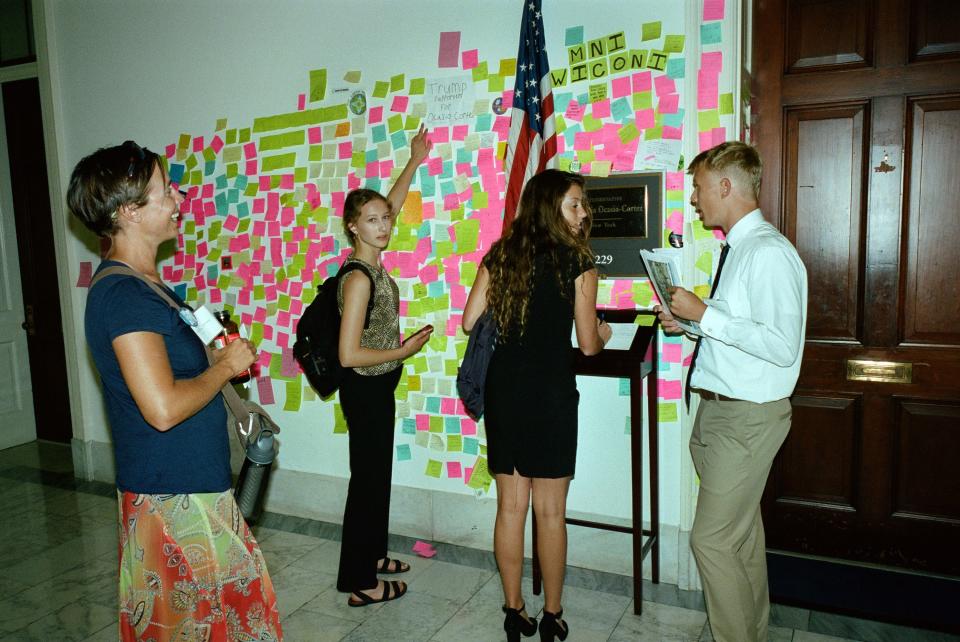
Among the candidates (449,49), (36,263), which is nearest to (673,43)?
(449,49)

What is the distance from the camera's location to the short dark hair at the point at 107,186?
5.02ft

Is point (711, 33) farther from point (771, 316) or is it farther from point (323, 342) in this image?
point (323, 342)

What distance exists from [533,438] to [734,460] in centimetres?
63

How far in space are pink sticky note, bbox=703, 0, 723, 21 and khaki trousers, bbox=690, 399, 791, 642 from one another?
148cm

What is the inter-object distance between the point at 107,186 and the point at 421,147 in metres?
1.82

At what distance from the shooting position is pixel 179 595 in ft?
4.99

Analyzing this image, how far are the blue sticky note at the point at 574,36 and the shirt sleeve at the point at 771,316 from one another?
1338mm

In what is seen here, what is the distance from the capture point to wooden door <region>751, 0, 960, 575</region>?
2627 mm

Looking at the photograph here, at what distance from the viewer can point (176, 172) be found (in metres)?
3.92

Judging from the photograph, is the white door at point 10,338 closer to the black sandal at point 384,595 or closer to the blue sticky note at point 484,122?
the black sandal at point 384,595

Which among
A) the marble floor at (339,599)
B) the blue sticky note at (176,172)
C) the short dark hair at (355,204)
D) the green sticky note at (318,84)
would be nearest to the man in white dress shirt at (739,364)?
the marble floor at (339,599)

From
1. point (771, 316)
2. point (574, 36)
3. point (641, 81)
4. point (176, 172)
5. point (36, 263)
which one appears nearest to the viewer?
point (771, 316)

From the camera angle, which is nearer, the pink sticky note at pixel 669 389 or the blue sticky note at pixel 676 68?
the blue sticky note at pixel 676 68

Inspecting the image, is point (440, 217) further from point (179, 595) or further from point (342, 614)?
point (179, 595)
